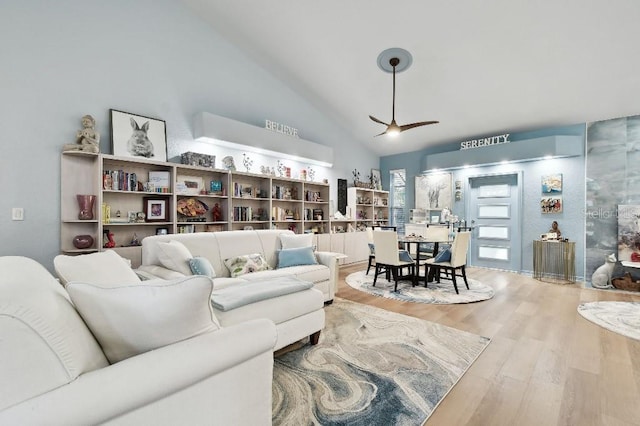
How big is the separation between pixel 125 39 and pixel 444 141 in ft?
20.0

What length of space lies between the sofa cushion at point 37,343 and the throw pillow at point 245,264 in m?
2.24

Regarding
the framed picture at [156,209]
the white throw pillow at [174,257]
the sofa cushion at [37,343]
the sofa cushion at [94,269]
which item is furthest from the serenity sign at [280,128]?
the sofa cushion at [37,343]

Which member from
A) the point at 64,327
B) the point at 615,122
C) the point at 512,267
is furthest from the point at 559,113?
the point at 64,327

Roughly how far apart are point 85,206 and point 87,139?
76cm

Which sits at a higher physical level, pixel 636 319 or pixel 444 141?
pixel 444 141

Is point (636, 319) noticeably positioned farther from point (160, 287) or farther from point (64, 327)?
point (64, 327)

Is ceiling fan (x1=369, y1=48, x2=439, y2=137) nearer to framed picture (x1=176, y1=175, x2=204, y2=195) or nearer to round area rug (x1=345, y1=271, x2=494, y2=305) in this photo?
round area rug (x1=345, y1=271, x2=494, y2=305)

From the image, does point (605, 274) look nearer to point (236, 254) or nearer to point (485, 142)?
point (485, 142)

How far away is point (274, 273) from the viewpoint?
129 inches

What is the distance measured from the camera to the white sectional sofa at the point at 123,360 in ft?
2.65

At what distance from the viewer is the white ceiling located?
347 cm

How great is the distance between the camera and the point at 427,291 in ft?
14.3

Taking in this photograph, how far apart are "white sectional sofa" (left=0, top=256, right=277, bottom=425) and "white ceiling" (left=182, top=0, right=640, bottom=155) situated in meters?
4.00

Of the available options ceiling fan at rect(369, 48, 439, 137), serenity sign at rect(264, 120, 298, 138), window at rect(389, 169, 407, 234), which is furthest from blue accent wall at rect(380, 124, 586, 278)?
serenity sign at rect(264, 120, 298, 138)
